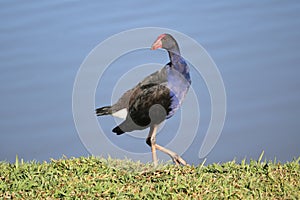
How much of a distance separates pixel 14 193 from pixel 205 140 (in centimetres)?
101

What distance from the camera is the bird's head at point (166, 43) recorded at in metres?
3.23

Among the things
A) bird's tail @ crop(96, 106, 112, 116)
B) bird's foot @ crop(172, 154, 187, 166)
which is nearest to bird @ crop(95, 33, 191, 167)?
bird's tail @ crop(96, 106, 112, 116)

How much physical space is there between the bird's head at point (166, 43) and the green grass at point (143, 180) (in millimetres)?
663

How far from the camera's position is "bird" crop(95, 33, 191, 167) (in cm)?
329

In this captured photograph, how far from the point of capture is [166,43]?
3.27 metres

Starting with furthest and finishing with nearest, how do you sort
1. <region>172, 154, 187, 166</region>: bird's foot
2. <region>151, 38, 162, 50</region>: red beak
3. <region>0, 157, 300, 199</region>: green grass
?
1. <region>172, 154, 187, 166</region>: bird's foot
2. <region>151, 38, 162, 50</region>: red beak
3. <region>0, 157, 300, 199</region>: green grass

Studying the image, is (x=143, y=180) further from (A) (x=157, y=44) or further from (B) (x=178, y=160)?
(A) (x=157, y=44)

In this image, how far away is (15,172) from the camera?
3439 millimetres

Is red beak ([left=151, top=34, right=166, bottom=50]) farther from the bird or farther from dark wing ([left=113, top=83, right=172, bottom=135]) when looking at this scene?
dark wing ([left=113, top=83, right=172, bottom=135])

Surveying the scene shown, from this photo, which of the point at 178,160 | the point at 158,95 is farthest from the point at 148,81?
the point at 178,160

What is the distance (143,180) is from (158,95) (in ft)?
1.49

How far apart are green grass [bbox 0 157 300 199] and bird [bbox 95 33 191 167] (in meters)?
0.30

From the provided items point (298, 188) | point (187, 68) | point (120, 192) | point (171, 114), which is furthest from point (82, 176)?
point (298, 188)

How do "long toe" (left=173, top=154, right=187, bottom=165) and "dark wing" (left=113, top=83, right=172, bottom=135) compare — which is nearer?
"dark wing" (left=113, top=83, right=172, bottom=135)
